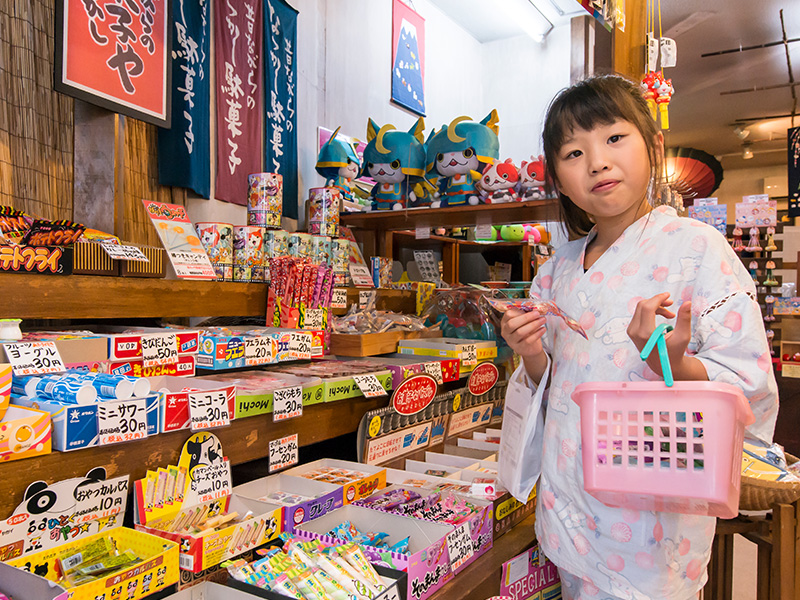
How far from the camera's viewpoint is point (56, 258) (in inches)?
64.5

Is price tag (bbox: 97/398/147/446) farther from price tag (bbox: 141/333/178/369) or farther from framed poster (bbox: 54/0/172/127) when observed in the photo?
framed poster (bbox: 54/0/172/127)

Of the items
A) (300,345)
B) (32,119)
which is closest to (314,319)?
(300,345)

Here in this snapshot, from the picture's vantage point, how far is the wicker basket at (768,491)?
189 centimetres

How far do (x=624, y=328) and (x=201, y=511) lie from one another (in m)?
1.03

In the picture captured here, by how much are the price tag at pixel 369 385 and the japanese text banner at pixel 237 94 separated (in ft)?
5.20

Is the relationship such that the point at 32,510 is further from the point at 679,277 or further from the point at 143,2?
the point at 143,2

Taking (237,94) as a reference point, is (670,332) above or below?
below

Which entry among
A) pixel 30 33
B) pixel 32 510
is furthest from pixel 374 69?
pixel 32 510

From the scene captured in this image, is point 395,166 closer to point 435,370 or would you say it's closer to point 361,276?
point 361,276

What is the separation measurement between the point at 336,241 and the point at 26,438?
195 cm

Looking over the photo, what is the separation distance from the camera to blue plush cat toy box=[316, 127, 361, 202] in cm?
347

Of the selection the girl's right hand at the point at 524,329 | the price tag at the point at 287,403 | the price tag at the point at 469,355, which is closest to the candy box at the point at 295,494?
the price tag at the point at 287,403

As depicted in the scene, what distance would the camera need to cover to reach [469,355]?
2.48 m

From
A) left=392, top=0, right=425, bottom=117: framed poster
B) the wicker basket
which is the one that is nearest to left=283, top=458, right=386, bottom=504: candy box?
the wicker basket
